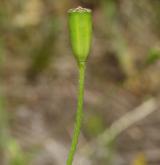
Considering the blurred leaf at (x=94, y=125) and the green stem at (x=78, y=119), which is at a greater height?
the green stem at (x=78, y=119)

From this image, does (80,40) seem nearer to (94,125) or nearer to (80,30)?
(80,30)

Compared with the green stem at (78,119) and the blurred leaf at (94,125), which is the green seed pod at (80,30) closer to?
the green stem at (78,119)

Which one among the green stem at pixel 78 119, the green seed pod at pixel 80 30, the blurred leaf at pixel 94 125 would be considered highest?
the green seed pod at pixel 80 30

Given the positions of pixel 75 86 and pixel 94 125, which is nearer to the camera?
pixel 94 125

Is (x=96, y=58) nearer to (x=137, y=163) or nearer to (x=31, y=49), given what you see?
(x=31, y=49)

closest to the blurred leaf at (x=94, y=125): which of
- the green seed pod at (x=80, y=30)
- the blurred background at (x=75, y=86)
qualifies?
the blurred background at (x=75, y=86)

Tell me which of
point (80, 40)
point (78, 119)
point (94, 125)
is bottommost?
point (94, 125)

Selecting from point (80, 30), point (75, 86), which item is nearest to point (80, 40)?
point (80, 30)

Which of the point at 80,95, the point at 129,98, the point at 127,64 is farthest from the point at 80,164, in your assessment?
the point at 80,95
